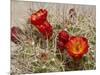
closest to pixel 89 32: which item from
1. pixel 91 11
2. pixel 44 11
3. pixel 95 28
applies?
pixel 95 28

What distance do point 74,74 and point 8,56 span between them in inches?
20.6

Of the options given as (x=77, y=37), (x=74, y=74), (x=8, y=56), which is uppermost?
(x=77, y=37)

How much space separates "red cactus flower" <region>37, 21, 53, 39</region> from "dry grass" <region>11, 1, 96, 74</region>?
0.03 meters

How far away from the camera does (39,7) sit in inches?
55.7

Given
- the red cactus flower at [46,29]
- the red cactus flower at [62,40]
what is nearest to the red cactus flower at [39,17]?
the red cactus flower at [46,29]

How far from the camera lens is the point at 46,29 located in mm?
1431

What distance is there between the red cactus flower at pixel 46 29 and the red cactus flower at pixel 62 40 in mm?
80

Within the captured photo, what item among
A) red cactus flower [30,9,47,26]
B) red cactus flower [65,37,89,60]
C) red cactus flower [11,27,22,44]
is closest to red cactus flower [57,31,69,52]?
red cactus flower [65,37,89,60]

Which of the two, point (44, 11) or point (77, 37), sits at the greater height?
point (44, 11)

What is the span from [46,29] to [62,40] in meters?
0.15

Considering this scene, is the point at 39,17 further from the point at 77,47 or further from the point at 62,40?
the point at 77,47

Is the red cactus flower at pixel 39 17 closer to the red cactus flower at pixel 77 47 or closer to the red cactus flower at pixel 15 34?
the red cactus flower at pixel 15 34

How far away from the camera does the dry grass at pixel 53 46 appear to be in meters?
1.38

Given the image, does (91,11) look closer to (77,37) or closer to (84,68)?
(77,37)
